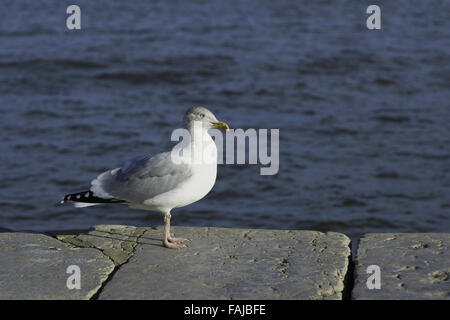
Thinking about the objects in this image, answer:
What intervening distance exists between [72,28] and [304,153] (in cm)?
696

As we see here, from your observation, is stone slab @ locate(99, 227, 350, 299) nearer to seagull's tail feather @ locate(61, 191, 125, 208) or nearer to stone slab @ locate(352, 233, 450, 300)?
stone slab @ locate(352, 233, 450, 300)

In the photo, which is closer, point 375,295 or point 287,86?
point 375,295

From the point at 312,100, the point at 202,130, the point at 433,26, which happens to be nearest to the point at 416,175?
the point at 312,100

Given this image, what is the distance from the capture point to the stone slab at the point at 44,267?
11.1 feet

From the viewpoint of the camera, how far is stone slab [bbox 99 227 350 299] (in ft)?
11.1

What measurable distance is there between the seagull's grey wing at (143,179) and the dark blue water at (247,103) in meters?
2.63

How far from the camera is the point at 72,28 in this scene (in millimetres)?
13516

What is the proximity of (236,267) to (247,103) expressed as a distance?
6.20 metres

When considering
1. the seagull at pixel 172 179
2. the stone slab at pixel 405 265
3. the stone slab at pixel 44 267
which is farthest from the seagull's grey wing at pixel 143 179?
the stone slab at pixel 405 265

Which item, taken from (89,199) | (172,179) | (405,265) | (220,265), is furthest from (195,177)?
(405,265)

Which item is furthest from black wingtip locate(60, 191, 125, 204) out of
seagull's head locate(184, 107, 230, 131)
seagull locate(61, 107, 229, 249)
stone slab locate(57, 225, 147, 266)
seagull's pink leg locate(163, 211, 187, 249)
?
seagull's head locate(184, 107, 230, 131)

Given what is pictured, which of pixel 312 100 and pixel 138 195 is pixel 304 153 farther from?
pixel 138 195

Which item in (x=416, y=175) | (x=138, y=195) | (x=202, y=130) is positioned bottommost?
(x=416, y=175)

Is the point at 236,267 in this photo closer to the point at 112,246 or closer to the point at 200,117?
the point at 112,246
